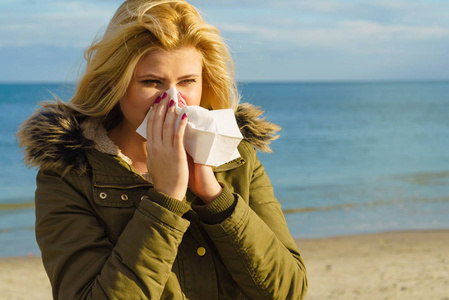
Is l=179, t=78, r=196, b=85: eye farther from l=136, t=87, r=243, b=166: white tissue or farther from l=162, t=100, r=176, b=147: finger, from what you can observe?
l=162, t=100, r=176, b=147: finger

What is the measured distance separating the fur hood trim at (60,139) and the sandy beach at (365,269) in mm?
4358

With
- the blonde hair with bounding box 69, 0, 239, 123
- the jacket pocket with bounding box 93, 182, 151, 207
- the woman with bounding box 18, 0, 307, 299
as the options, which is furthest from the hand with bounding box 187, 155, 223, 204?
the blonde hair with bounding box 69, 0, 239, 123

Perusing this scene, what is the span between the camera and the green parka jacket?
2.21m

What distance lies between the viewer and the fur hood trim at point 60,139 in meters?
2.46

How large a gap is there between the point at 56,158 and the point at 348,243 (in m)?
6.88

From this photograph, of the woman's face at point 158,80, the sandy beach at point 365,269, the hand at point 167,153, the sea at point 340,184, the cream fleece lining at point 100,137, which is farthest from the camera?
the sea at point 340,184

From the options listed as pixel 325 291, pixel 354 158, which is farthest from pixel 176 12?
pixel 354 158

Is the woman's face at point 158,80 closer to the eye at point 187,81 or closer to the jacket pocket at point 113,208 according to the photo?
the eye at point 187,81

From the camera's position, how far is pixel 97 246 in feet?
7.54

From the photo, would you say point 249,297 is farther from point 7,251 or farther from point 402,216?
point 402,216

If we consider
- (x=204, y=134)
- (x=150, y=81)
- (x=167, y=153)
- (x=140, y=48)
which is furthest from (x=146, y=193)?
(x=140, y=48)

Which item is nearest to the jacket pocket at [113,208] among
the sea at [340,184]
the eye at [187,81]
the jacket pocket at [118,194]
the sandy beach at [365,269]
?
the jacket pocket at [118,194]

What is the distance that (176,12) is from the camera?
264 cm

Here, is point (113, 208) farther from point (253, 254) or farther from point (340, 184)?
point (340, 184)
